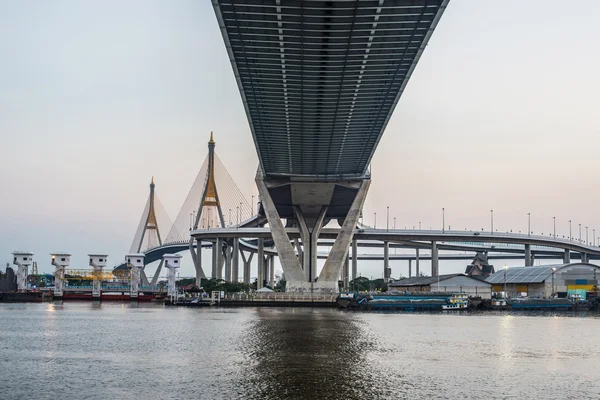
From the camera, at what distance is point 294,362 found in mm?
33531

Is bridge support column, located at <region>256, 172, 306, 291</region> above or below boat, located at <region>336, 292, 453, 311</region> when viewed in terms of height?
above

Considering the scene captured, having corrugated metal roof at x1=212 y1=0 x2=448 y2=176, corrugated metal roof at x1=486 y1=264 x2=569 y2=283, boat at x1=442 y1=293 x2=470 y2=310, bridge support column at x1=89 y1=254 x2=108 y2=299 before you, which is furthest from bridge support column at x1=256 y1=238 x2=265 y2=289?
corrugated metal roof at x1=212 y1=0 x2=448 y2=176

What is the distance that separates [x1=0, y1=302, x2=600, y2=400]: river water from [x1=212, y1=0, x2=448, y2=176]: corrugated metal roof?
1844 cm

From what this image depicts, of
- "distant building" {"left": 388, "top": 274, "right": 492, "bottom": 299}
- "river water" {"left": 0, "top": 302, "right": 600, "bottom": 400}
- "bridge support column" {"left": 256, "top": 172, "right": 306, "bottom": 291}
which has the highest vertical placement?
"bridge support column" {"left": 256, "top": 172, "right": 306, "bottom": 291}

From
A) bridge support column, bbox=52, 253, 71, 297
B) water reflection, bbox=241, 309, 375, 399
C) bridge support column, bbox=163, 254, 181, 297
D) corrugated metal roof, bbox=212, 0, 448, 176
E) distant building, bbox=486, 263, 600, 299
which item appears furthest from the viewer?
bridge support column, bbox=52, 253, 71, 297

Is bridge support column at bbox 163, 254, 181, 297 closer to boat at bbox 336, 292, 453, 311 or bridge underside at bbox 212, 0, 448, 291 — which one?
bridge underside at bbox 212, 0, 448, 291

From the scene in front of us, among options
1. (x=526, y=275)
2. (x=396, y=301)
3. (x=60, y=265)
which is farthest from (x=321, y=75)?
(x=60, y=265)

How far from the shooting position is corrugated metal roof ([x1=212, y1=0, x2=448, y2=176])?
4734 cm

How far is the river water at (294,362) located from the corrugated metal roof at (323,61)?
18.4 meters

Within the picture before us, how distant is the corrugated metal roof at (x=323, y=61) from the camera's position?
155 ft

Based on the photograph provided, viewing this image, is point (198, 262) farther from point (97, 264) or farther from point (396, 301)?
point (396, 301)

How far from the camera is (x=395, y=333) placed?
50.7 m

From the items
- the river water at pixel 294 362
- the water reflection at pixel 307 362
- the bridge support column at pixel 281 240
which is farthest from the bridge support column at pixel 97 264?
the water reflection at pixel 307 362

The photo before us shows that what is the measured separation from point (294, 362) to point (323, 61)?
27.8m
